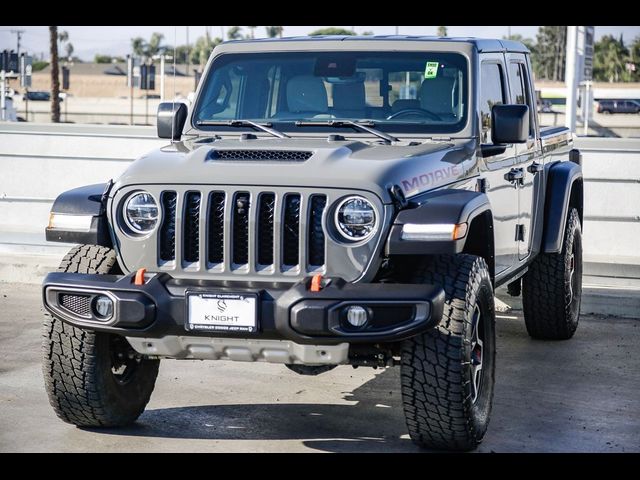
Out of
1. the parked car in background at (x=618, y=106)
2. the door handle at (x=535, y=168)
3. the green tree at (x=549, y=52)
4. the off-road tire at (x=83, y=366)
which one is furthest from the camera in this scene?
the green tree at (x=549, y=52)

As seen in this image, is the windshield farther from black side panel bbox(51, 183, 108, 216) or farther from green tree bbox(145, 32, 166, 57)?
green tree bbox(145, 32, 166, 57)

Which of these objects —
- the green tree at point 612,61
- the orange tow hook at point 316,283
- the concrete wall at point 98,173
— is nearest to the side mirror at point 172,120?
the orange tow hook at point 316,283

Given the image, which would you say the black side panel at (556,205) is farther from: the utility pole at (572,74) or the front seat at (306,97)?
the utility pole at (572,74)

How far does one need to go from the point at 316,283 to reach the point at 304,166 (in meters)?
0.60

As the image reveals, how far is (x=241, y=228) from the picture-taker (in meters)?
5.43

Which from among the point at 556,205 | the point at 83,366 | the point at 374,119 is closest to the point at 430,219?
the point at 374,119

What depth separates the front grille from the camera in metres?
5.43

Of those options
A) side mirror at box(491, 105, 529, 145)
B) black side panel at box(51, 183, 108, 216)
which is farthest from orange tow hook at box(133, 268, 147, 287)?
side mirror at box(491, 105, 529, 145)

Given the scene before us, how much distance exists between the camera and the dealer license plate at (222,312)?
522cm

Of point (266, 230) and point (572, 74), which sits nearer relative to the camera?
point (266, 230)

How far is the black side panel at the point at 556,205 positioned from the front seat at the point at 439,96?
5.78ft

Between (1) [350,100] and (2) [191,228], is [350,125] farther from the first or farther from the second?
(2) [191,228]

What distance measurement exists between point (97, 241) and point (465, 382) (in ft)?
5.95

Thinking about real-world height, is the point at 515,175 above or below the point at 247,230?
above
